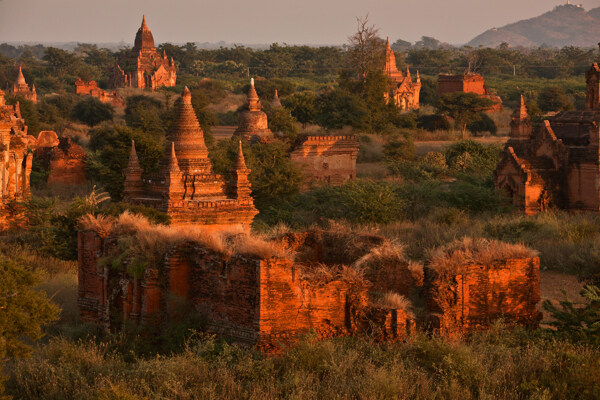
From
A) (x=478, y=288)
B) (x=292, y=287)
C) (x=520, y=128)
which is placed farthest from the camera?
(x=520, y=128)

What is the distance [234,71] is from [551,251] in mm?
93241

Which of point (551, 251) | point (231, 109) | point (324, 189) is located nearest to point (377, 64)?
point (231, 109)

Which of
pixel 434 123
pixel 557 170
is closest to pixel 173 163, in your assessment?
pixel 557 170

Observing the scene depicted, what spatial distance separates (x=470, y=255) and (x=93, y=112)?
55.0 m

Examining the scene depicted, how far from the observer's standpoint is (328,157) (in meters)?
38.9

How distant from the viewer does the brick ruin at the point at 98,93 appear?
249 ft

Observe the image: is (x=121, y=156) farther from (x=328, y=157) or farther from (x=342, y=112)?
(x=342, y=112)

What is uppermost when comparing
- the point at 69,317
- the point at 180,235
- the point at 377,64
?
the point at 377,64

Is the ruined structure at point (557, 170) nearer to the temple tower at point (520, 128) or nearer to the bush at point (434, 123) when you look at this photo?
the temple tower at point (520, 128)

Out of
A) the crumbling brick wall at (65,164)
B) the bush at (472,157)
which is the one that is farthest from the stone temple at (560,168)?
the crumbling brick wall at (65,164)

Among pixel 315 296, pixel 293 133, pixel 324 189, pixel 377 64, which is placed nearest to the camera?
pixel 315 296

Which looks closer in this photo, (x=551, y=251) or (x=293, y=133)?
(x=551, y=251)

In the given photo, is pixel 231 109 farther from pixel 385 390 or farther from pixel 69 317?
pixel 385 390

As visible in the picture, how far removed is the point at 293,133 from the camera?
41344mm
